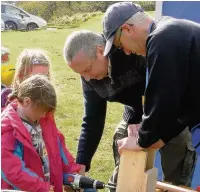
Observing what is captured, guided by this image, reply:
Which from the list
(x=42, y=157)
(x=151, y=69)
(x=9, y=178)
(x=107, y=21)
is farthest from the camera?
(x=42, y=157)

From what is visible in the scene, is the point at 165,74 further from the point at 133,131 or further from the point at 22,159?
the point at 22,159

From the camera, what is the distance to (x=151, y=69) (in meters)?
1.62

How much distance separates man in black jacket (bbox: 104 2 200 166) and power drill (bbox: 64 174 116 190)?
48 centimetres

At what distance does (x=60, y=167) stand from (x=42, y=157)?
0.12 metres

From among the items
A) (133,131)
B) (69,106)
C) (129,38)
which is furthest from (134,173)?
(69,106)

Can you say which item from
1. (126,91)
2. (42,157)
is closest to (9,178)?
(42,157)

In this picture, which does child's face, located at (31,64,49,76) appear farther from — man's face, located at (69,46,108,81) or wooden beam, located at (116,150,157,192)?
wooden beam, located at (116,150,157,192)

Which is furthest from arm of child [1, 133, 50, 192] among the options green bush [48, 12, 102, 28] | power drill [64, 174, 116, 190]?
green bush [48, 12, 102, 28]

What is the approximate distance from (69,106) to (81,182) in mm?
4536

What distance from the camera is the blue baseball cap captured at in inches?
71.2

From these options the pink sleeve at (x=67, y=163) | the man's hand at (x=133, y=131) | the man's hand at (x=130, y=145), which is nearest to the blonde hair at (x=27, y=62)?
the pink sleeve at (x=67, y=163)

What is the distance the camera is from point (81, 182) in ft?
7.06

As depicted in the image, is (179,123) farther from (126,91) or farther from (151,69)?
(126,91)

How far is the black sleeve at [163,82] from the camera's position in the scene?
1.60 metres
